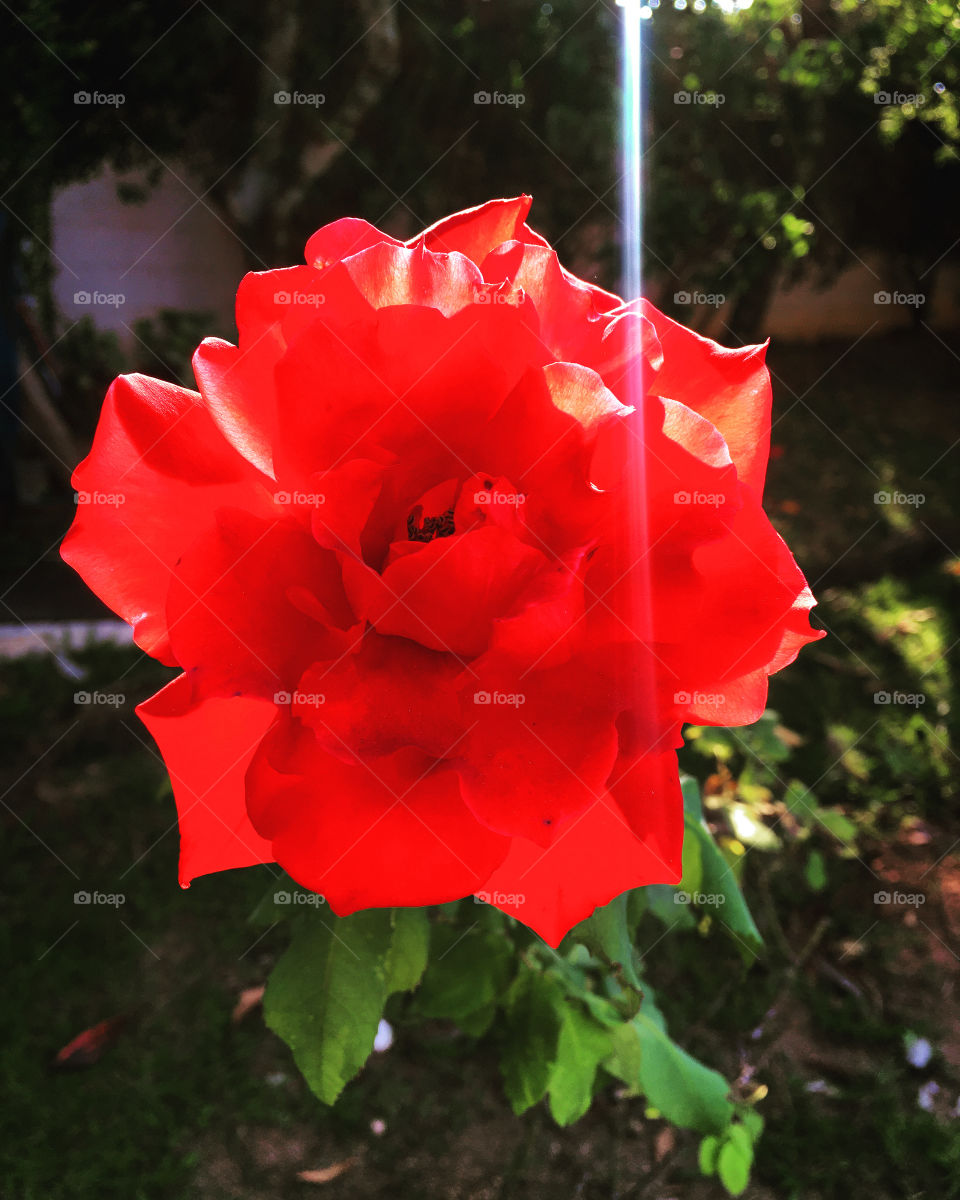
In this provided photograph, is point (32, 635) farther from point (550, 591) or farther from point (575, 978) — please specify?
point (550, 591)

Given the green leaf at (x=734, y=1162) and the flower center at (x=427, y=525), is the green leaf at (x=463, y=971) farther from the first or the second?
the flower center at (x=427, y=525)

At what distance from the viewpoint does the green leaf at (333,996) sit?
1075mm

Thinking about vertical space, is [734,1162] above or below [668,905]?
below

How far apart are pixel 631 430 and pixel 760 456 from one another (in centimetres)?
14

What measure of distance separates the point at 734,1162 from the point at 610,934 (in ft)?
2.83

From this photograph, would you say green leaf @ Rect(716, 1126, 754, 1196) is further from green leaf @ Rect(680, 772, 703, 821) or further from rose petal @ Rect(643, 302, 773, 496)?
rose petal @ Rect(643, 302, 773, 496)

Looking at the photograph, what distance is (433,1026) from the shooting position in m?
2.32

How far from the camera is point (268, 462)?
791 millimetres

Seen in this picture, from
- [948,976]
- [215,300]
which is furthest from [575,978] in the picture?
[215,300]

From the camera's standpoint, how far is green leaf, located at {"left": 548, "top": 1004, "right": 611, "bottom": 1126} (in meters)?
1.42

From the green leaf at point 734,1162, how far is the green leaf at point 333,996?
82 centimetres

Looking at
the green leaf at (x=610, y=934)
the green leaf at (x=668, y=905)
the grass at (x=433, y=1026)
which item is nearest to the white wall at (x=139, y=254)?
the grass at (x=433, y=1026)

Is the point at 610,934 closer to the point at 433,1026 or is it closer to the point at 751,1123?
the point at 751,1123

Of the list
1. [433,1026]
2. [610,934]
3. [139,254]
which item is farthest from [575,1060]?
[139,254]
